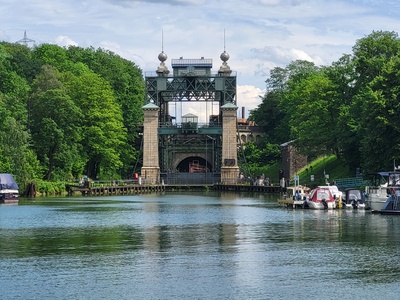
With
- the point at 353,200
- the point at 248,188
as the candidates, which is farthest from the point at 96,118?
the point at 353,200

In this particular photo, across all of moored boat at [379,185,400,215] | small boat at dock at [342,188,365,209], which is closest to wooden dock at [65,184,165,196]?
small boat at dock at [342,188,365,209]

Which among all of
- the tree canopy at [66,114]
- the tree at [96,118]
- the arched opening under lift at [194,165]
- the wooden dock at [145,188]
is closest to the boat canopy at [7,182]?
the tree canopy at [66,114]

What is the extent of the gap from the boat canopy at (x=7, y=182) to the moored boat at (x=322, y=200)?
86.3 feet

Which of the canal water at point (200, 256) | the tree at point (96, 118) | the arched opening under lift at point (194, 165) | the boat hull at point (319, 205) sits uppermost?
the tree at point (96, 118)

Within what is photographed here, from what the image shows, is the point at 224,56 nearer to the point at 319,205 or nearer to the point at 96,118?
the point at 96,118

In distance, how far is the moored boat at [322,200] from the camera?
240ft

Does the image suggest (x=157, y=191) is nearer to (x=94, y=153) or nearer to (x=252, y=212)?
(x=94, y=153)

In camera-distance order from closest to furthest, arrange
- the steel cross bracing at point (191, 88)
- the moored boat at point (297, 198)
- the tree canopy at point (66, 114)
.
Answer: the moored boat at point (297, 198), the tree canopy at point (66, 114), the steel cross bracing at point (191, 88)

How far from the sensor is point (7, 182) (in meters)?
84.6

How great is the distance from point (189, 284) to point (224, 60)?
103021mm

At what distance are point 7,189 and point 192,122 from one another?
147 ft

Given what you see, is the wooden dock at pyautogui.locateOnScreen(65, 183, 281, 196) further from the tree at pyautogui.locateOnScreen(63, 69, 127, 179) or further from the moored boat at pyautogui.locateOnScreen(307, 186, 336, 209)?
the moored boat at pyautogui.locateOnScreen(307, 186, 336, 209)

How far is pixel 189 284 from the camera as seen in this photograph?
34625 millimetres

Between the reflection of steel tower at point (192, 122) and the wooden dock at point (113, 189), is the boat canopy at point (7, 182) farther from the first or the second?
the reflection of steel tower at point (192, 122)
